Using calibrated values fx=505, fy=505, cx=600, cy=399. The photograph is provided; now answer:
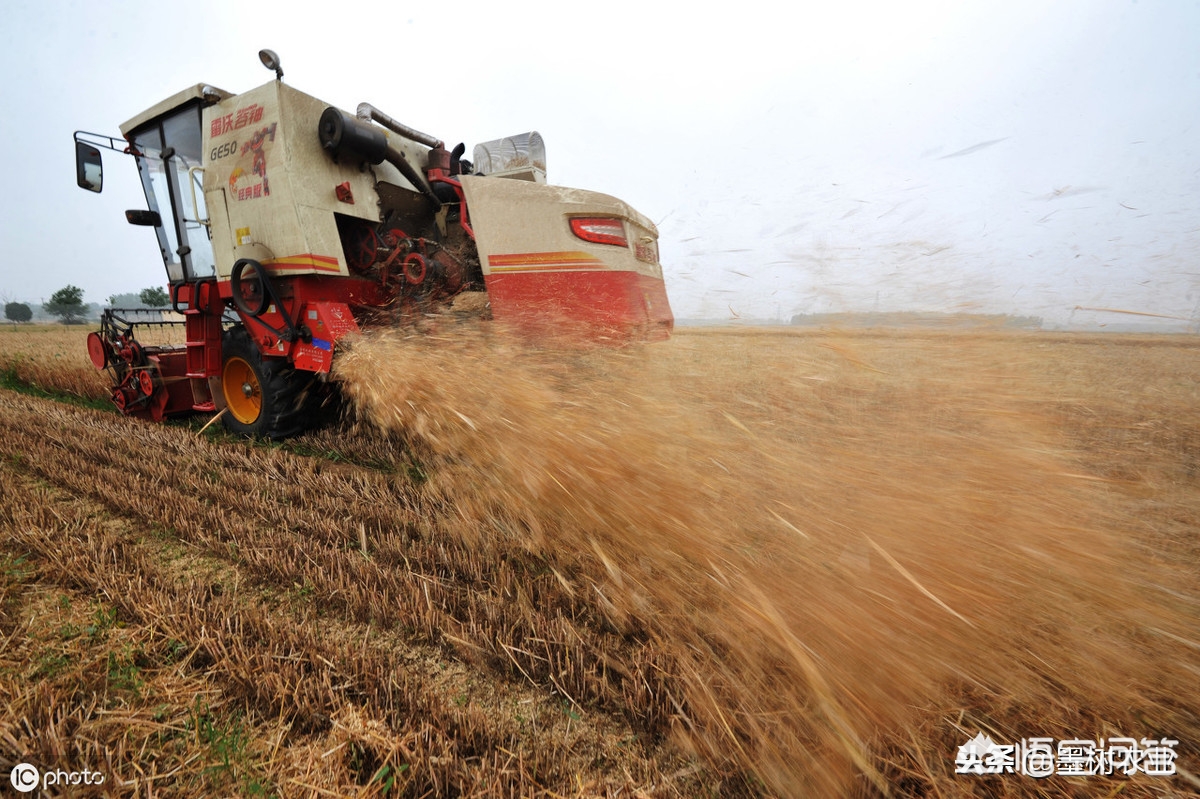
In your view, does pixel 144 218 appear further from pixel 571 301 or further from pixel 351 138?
pixel 571 301

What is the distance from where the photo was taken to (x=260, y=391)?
12.7ft

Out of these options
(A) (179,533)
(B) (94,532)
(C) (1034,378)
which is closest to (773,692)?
(C) (1034,378)

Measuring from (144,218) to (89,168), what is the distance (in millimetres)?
494

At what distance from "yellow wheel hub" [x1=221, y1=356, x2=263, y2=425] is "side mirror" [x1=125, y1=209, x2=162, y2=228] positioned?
1.86 metres

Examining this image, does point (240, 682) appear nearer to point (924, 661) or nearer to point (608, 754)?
point (608, 754)

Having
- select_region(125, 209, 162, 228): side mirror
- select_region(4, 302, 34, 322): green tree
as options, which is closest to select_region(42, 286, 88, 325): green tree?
select_region(4, 302, 34, 322): green tree

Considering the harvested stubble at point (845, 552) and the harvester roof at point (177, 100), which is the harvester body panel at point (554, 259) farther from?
the harvester roof at point (177, 100)

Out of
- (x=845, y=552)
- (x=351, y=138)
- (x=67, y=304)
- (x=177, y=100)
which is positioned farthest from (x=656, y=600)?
(x=67, y=304)

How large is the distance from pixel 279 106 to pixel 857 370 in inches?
148

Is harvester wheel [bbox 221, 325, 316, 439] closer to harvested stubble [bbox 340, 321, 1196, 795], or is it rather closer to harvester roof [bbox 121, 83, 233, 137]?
harvester roof [bbox 121, 83, 233, 137]

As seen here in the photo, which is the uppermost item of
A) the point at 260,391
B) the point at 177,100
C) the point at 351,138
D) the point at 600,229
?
the point at 177,100

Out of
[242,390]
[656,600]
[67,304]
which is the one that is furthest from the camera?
[67,304]

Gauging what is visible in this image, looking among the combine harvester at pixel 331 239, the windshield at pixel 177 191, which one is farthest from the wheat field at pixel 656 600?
the windshield at pixel 177 191

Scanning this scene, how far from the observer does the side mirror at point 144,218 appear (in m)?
4.70
